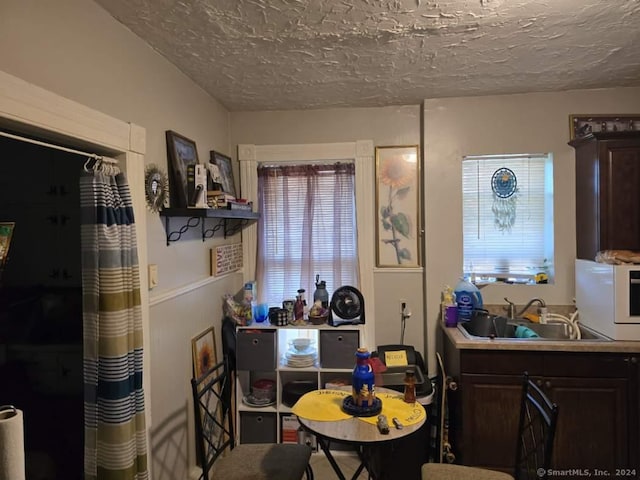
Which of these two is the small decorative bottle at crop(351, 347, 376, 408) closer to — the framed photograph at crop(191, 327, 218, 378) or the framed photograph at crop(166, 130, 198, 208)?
the framed photograph at crop(191, 327, 218, 378)

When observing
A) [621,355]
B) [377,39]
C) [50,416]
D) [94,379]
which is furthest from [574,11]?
[50,416]

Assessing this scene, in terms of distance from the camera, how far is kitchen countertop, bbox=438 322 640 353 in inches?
87.1

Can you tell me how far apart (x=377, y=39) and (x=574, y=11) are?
0.82 metres

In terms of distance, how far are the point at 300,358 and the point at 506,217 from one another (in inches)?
71.9

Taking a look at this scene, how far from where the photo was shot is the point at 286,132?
310 centimetres

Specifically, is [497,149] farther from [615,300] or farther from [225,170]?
[225,170]

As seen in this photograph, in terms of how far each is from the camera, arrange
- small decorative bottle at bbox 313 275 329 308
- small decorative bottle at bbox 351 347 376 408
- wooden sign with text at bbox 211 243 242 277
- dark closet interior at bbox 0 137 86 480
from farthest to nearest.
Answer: small decorative bottle at bbox 313 275 329 308
wooden sign with text at bbox 211 243 242 277
dark closet interior at bbox 0 137 86 480
small decorative bottle at bbox 351 347 376 408

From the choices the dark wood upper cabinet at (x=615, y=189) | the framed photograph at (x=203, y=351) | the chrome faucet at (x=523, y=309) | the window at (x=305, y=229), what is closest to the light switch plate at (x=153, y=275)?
the framed photograph at (x=203, y=351)

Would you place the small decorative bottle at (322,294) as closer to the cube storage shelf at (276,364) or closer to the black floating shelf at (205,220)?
the cube storage shelf at (276,364)

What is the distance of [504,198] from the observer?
117 inches

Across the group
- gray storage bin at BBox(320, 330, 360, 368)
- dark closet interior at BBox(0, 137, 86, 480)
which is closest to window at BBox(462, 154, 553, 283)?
gray storage bin at BBox(320, 330, 360, 368)

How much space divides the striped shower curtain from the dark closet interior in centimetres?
57

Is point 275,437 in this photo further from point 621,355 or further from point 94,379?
point 621,355

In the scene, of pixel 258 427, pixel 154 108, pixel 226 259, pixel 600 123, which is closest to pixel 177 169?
pixel 154 108
